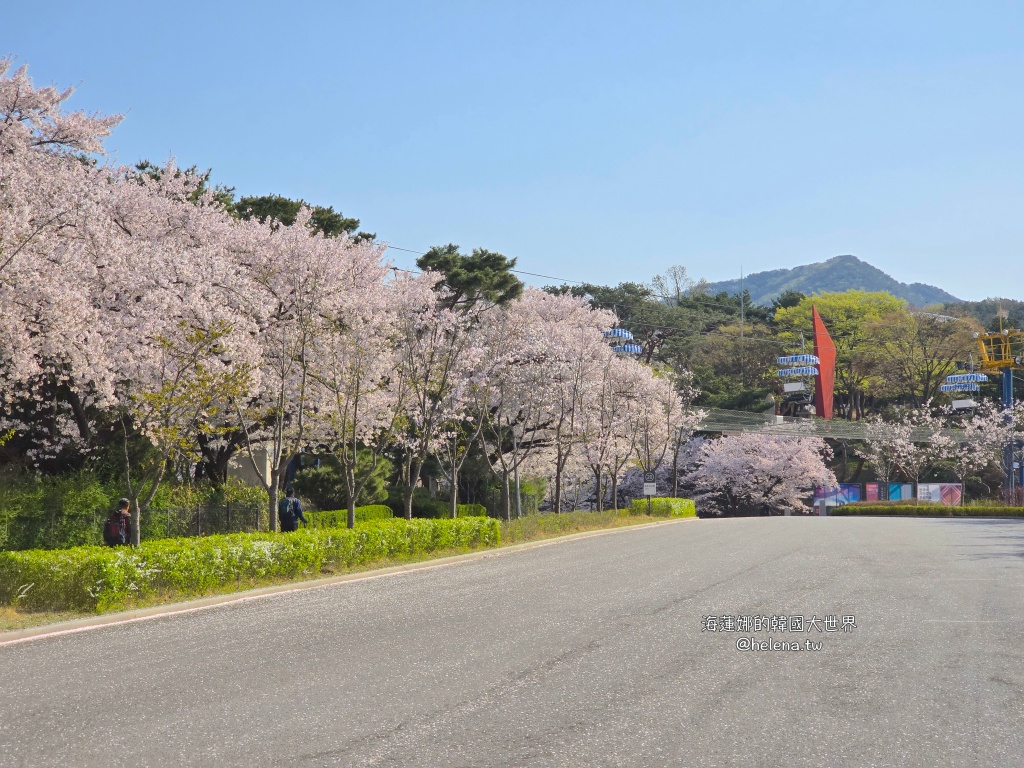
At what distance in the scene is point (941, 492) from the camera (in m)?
72.9

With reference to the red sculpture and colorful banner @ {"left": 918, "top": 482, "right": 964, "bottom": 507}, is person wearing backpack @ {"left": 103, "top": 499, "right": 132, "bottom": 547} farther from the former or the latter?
colorful banner @ {"left": 918, "top": 482, "right": 964, "bottom": 507}

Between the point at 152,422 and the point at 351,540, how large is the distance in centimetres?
525

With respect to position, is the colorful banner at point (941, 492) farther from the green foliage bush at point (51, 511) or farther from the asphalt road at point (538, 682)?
the green foliage bush at point (51, 511)

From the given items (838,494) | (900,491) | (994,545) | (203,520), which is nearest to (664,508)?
(994,545)

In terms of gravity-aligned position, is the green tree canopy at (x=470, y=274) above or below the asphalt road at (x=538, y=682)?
above

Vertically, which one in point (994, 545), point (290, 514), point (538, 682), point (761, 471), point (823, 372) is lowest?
point (994, 545)

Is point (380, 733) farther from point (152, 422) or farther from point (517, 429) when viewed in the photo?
point (517, 429)

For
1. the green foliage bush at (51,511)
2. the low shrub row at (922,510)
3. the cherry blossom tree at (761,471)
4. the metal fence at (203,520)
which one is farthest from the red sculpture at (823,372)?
the green foliage bush at (51,511)

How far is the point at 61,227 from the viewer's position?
64.5 feet

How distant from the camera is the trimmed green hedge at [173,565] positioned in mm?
14375

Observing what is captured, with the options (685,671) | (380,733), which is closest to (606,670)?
(685,671)

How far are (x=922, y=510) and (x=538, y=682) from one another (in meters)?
58.3

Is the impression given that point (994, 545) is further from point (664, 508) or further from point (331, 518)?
point (664, 508)

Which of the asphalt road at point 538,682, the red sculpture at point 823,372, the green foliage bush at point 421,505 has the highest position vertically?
the red sculpture at point 823,372
